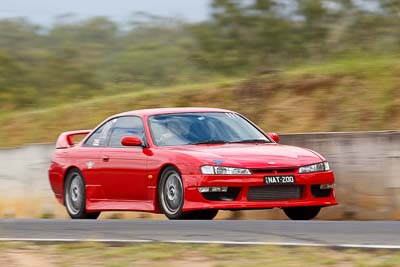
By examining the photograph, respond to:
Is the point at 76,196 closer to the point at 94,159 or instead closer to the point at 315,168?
the point at 94,159

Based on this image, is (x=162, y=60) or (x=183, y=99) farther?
(x=162, y=60)

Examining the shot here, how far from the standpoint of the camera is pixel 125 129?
14820 mm

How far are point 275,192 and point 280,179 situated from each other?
159 mm

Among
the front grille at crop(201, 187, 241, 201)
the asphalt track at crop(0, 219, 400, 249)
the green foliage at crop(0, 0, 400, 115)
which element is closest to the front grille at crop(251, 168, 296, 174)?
the front grille at crop(201, 187, 241, 201)

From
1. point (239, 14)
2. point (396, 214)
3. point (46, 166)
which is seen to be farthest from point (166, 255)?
point (239, 14)

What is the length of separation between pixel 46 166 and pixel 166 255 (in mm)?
9773

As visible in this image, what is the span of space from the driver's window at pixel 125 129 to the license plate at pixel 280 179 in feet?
6.75

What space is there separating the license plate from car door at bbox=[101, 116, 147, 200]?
162 cm

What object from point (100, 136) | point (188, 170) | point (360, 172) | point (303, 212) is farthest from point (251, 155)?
point (100, 136)

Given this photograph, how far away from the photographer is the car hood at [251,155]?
13.0m

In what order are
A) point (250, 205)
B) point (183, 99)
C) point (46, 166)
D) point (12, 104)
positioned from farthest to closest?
point (12, 104), point (183, 99), point (46, 166), point (250, 205)

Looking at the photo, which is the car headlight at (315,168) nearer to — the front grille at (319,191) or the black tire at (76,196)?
the front grille at (319,191)

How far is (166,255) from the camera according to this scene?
9.10m

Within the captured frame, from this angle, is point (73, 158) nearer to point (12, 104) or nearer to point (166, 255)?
point (166, 255)
